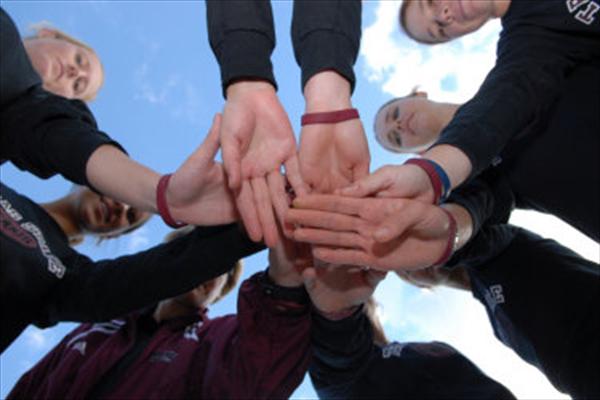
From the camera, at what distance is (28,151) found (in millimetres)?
1721

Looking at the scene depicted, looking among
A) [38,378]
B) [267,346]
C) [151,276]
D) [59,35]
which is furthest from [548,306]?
[59,35]

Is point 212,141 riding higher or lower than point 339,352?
higher

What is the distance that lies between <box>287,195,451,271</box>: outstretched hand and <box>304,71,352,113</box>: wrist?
292mm

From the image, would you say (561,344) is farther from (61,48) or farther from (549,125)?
(61,48)

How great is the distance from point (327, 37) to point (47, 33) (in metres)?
→ 2.80

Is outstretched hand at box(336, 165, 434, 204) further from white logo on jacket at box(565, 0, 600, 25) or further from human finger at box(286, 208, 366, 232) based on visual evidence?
white logo on jacket at box(565, 0, 600, 25)

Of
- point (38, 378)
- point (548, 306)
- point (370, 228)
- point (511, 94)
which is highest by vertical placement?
point (511, 94)

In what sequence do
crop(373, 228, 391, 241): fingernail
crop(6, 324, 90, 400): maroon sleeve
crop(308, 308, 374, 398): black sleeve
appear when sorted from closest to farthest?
1. crop(373, 228, 391, 241): fingernail
2. crop(308, 308, 374, 398): black sleeve
3. crop(6, 324, 90, 400): maroon sleeve

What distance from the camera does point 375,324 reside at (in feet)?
8.65

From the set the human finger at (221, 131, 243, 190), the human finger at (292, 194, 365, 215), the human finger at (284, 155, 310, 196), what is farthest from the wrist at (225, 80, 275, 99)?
the human finger at (292, 194, 365, 215)

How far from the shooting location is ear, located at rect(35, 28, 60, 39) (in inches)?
129

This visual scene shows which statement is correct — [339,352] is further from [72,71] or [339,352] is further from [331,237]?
[72,71]

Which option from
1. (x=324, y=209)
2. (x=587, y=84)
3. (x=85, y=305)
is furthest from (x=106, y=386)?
(x=587, y=84)

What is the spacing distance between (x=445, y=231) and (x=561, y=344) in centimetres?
68
